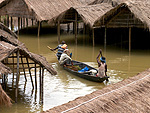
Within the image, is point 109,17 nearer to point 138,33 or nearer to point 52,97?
point 138,33

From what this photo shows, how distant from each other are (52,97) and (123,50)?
8.42m

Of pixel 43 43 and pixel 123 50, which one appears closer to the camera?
pixel 123 50

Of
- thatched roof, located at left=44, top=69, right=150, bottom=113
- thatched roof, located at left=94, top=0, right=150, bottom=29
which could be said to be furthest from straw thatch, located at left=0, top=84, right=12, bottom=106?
thatched roof, located at left=94, top=0, right=150, bottom=29

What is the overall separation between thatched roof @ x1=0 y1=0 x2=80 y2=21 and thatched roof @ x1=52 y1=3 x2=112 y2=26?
1504 mm

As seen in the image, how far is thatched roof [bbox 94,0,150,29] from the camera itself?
15.7 metres

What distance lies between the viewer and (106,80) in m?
11.8

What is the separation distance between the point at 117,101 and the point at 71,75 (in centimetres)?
625

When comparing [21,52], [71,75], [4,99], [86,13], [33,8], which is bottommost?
[71,75]

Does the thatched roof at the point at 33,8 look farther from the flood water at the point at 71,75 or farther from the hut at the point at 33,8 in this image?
the flood water at the point at 71,75

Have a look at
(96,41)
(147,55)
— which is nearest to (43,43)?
(96,41)

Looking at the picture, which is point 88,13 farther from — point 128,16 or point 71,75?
point 71,75

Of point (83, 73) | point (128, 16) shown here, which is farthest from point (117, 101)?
point (128, 16)

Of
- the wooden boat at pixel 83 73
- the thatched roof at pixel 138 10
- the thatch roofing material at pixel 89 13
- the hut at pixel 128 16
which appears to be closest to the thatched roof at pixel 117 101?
the wooden boat at pixel 83 73

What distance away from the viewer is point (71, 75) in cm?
1253
